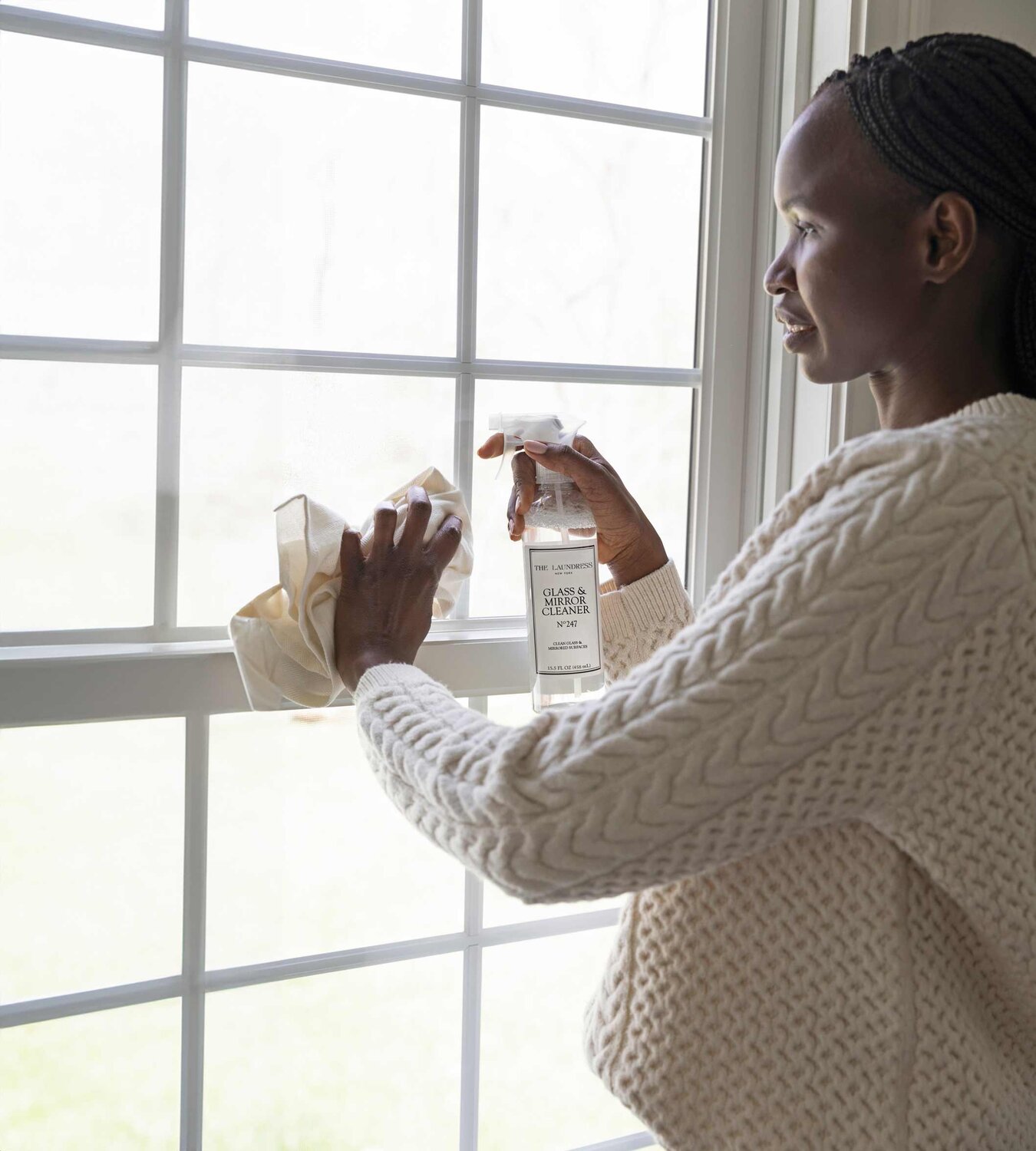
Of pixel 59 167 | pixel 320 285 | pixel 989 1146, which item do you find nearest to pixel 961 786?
pixel 989 1146

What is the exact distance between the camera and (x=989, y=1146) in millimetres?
759

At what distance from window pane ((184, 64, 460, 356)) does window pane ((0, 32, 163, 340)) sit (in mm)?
48

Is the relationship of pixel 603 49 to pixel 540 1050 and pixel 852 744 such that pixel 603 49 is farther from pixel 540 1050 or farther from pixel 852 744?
pixel 540 1050

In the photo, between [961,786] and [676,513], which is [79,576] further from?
[961,786]

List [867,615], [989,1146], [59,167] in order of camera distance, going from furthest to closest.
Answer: [59,167] → [989,1146] → [867,615]

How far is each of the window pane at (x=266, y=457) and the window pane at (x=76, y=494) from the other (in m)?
0.04

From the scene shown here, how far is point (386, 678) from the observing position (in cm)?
89

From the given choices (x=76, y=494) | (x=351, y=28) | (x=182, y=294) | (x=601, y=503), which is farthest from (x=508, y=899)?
(x=351, y=28)

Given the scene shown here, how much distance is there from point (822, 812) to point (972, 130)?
1.66ft

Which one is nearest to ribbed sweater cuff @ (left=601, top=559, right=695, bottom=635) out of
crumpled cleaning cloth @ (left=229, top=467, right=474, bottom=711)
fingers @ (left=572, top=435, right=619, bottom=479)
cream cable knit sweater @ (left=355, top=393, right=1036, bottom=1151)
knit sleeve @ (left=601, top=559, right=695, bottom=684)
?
knit sleeve @ (left=601, top=559, right=695, bottom=684)

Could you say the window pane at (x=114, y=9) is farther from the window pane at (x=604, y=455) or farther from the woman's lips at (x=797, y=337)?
the woman's lips at (x=797, y=337)

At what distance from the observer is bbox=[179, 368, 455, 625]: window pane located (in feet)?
3.63

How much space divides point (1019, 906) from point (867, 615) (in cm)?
26

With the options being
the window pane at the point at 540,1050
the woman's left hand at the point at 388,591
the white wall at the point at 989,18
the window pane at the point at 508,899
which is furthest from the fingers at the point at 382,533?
the white wall at the point at 989,18
